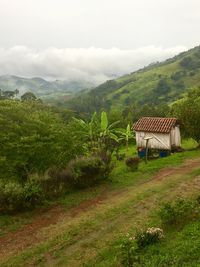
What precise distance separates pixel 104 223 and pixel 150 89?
153 m

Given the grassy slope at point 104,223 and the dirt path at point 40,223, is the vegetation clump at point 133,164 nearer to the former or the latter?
the grassy slope at point 104,223

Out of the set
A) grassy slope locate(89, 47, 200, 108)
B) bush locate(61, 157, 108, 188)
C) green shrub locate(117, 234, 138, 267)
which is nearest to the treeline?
bush locate(61, 157, 108, 188)

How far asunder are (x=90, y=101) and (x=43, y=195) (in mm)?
133826

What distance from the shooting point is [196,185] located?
1717 centimetres

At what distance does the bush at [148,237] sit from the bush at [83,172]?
8085 millimetres

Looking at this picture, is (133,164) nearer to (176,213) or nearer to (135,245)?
(176,213)

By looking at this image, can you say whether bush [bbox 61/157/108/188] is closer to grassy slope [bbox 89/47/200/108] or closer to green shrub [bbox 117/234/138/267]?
green shrub [bbox 117/234/138/267]

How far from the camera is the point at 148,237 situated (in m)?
10.2

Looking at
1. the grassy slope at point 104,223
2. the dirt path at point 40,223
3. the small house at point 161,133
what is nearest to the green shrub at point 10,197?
the dirt path at point 40,223

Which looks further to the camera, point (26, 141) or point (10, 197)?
point (26, 141)

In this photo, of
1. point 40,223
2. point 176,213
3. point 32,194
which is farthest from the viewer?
point 32,194

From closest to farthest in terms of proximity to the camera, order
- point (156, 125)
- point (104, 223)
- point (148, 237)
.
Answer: point (148, 237)
point (104, 223)
point (156, 125)

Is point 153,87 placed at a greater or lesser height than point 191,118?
greater

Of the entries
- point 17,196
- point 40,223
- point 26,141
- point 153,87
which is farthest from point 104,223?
point 153,87
